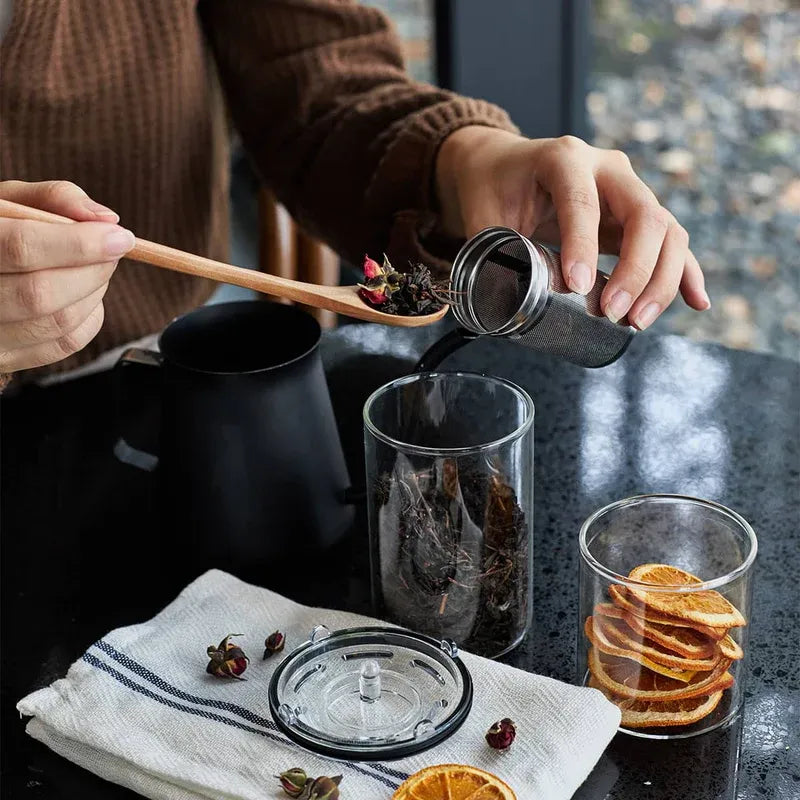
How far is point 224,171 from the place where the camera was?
147 centimetres

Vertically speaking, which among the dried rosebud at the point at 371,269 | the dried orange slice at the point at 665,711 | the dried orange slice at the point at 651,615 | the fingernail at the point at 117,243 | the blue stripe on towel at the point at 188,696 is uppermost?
the fingernail at the point at 117,243

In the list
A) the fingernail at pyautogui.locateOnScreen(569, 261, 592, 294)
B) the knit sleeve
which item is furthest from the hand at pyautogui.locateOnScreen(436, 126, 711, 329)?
the knit sleeve

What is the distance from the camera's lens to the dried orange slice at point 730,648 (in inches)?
27.2

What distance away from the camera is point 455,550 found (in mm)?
748

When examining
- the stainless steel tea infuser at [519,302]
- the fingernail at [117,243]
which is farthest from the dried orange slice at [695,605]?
the fingernail at [117,243]

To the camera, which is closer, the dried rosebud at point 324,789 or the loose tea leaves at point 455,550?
the dried rosebud at point 324,789

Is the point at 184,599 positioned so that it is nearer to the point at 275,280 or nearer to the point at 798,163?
the point at 275,280

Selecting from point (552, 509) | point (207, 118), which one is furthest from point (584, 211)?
point (207, 118)

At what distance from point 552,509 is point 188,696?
36cm

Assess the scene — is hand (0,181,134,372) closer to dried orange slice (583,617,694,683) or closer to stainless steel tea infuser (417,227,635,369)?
stainless steel tea infuser (417,227,635,369)

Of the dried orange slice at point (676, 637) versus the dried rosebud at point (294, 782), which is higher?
the dried orange slice at point (676, 637)

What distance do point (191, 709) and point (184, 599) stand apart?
12 centimetres

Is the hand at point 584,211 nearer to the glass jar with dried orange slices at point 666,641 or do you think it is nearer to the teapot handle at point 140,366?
the glass jar with dried orange slices at point 666,641

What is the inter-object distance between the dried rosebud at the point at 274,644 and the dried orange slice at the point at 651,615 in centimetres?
22
